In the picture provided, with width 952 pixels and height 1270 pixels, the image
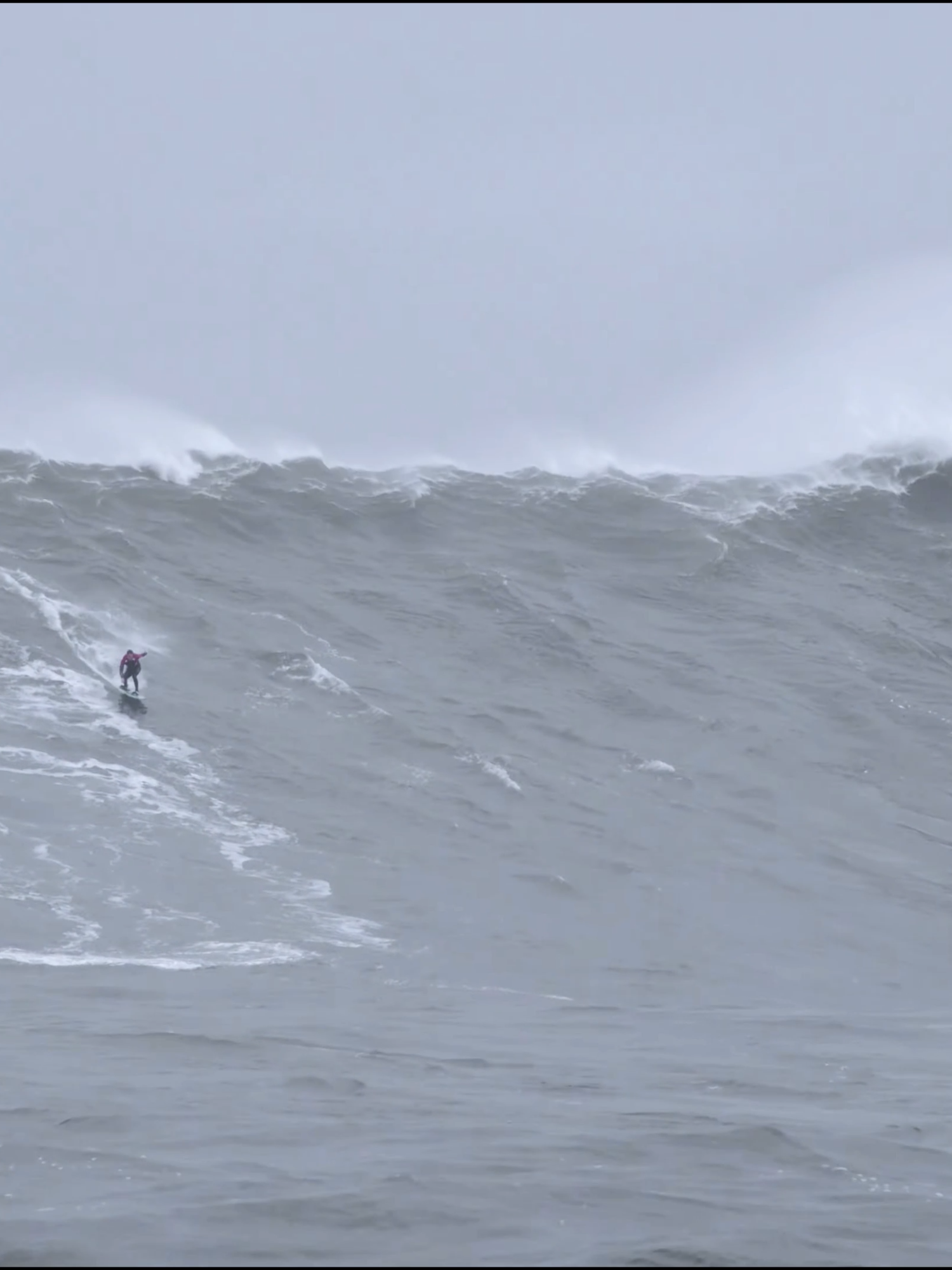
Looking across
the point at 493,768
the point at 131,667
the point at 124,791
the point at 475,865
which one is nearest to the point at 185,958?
the point at 475,865

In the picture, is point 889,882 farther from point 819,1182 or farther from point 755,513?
point 755,513

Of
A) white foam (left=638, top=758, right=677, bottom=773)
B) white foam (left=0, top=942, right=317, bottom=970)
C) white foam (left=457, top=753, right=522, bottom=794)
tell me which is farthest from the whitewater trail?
white foam (left=638, top=758, right=677, bottom=773)

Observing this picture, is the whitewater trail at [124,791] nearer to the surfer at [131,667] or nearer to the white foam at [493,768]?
the surfer at [131,667]

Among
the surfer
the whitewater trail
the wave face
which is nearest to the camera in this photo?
the wave face

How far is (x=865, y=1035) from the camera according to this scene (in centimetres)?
1702

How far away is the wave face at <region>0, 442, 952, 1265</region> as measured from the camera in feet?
35.7

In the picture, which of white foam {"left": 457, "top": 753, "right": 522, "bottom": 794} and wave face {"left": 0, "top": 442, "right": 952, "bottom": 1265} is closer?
wave face {"left": 0, "top": 442, "right": 952, "bottom": 1265}

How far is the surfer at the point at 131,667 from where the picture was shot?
1217 inches

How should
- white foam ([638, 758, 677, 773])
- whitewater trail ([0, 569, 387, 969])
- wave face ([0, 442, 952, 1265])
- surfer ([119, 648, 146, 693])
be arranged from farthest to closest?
surfer ([119, 648, 146, 693]) < white foam ([638, 758, 677, 773]) < whitewater trail ([0, 569, 387, 969]) < wave face ([0, 442, 952, 1265])

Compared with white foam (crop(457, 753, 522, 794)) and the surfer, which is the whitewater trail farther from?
white foam (crop(457, 753, 522, 794))

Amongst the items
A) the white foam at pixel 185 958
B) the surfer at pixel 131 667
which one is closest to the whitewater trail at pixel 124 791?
the white foam at pixel 185 958

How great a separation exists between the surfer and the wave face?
58cm

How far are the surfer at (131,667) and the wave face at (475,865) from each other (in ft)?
1.90

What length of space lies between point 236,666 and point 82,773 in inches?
256
